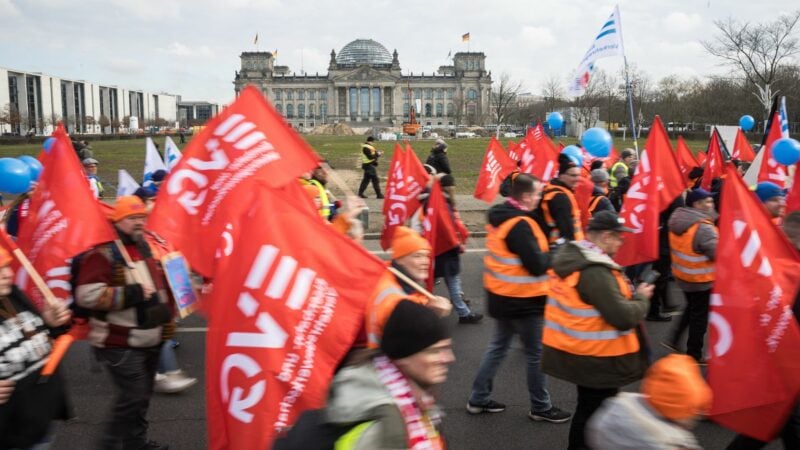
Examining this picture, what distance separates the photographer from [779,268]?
3.66m

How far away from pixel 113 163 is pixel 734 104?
4075cm

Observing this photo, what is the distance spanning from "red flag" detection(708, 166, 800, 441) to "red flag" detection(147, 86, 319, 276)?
253 centimetres

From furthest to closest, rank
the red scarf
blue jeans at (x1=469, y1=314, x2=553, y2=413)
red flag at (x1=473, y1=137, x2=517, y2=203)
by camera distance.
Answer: red flag at (x1=473, y1=137, x2=517, y2=203) → blue jeans at (x1=469, y1=314, x2=553, y2=413) → the red scarf

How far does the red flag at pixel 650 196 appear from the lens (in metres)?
6.10

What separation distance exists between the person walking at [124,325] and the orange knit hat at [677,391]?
2.86 metres

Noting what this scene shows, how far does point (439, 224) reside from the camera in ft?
24.4

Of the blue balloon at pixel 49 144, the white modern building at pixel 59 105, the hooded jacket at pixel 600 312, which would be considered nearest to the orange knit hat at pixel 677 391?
the hooded jacket at pixel 600 312

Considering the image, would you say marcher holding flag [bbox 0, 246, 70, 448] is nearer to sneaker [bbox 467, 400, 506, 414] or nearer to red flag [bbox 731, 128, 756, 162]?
sneaker [bbox 467, 400, 506, 414]

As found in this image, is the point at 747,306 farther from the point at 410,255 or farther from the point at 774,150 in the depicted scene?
the point at 774,150

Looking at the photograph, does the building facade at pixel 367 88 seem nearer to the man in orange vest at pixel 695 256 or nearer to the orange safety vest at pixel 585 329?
the man in orange vest at pixel 695 256

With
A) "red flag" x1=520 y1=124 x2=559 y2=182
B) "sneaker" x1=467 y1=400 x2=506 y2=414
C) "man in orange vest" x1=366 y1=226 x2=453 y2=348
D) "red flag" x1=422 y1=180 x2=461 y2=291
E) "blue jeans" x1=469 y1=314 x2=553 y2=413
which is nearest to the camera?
"man in orange vest" x1=366 y1=226 x2=453 y2=348

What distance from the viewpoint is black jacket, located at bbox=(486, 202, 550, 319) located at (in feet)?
14.9

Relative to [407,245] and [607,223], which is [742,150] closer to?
[607,223]

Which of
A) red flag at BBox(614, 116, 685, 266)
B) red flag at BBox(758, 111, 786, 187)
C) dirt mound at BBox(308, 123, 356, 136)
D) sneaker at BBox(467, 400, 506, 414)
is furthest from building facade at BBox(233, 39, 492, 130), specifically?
sneaker at BBox(467, 400, 506, 414)
